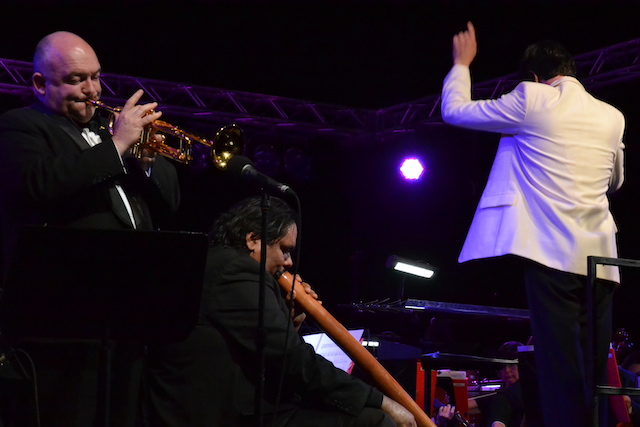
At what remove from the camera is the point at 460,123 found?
3.78 m

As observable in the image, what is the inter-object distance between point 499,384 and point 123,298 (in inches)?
309

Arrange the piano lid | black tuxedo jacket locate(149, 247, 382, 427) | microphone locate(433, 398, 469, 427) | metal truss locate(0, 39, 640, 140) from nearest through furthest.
Answer: black tuxedo jacket locate(149, 247, 382, 427) → the piano lid → microphone locate(433, 398, 469, 427) → metal truss locate(0, 39, 640, 140)

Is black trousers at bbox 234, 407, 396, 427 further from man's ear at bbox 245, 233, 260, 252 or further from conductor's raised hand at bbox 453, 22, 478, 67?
conductor's raised hand at bbox 453, 22, 478, 67

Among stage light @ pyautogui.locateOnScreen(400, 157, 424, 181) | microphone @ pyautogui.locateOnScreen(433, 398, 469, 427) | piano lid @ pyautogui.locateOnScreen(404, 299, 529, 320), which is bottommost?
microphone @ pyautogui.locateOnScreen(433, 398, 469, 427)

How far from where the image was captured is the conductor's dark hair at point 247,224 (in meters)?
3.93

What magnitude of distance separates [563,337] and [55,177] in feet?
7.42

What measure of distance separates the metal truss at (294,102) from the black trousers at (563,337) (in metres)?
6.12

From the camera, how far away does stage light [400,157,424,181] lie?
11.5 m

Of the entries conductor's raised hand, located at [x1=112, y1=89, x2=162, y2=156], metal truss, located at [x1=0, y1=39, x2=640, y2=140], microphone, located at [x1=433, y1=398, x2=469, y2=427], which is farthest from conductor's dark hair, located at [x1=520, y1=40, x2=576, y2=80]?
metal truss, located at [x1=0, y1=39, x2=640, y2=140]

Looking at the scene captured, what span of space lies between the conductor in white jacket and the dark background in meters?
4.50

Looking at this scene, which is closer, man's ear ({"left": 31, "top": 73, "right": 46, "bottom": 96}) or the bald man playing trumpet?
the bald man playing trumpet

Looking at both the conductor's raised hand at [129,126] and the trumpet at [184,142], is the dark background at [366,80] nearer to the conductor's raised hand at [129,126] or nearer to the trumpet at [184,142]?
the trumpet at [184,142]

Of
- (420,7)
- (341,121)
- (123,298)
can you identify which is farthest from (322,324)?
(341,121)

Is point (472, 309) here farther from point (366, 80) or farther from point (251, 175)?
point (366, 80)
